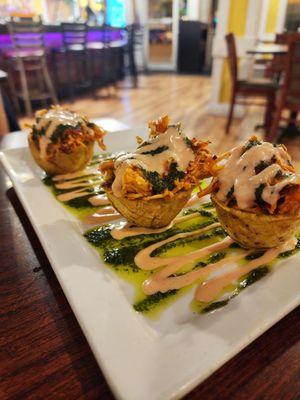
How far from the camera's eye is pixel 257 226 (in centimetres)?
67

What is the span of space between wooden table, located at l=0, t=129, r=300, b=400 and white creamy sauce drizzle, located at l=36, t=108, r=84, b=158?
1.83ft

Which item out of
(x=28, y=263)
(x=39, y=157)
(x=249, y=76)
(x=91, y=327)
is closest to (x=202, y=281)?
(x=91, y=327)

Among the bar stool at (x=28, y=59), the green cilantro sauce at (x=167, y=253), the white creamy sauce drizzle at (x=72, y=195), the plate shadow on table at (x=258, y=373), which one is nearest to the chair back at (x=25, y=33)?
the bar stool at (x=28, y=59)

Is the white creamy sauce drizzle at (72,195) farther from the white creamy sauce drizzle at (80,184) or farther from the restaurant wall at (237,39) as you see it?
the restaurant wall at (237,39)

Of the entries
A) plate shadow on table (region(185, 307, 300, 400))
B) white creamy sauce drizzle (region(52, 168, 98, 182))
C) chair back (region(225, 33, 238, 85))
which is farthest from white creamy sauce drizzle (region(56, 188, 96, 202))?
chair back (region(225, 33, 238, 85))

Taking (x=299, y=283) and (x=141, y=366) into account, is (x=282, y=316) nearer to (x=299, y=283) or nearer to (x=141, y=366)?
(x=299, y=283)

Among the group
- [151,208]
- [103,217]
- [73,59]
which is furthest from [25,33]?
[151,208]

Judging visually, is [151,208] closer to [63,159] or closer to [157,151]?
[157,151]

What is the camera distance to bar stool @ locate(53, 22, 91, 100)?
204 inches

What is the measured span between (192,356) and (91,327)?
0.53 feet

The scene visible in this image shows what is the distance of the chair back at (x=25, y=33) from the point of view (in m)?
4.17

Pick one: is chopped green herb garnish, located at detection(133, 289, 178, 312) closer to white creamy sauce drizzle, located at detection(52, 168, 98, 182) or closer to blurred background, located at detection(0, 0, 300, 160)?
white creamy sauce drizzle, located at detection(52, 168, 98, 182)

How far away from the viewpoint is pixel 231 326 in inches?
20.4

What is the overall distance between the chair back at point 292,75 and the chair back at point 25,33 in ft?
10.7
